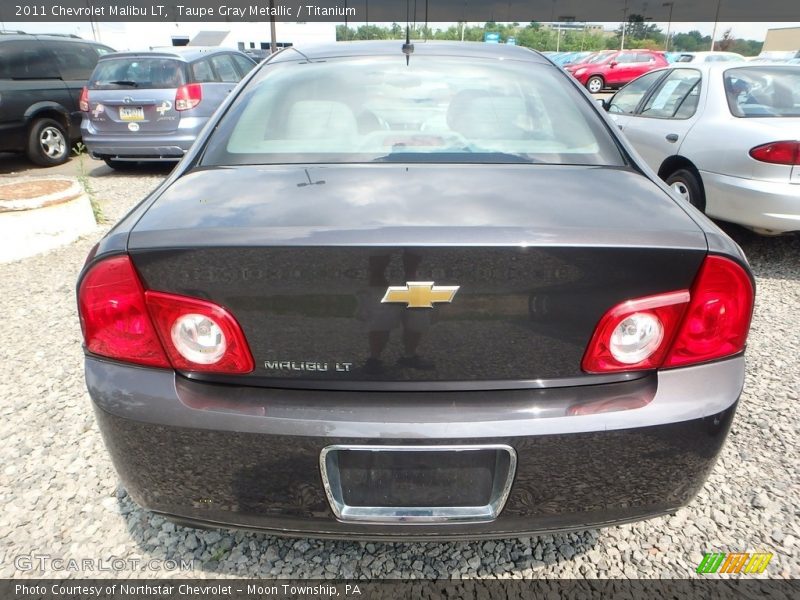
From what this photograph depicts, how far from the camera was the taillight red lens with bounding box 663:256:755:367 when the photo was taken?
134 centimetres

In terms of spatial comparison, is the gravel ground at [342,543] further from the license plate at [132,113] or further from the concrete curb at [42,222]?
the license plate at [132,113]

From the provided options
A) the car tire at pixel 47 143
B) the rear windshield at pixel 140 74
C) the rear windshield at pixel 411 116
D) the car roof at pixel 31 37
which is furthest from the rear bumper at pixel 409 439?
the car roof at pixel 31 37

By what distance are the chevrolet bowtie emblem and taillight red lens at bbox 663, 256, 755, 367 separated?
1.94 ft

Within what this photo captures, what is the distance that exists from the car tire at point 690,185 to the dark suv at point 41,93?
810cm

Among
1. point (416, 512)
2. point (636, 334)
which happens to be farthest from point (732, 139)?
point (416, 512)

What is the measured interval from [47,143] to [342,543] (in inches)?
337

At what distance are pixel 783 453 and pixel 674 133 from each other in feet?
11.4

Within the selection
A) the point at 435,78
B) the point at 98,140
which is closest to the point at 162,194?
the point at 435,78

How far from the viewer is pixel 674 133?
16.3 ft

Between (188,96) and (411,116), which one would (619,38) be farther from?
(411,116)

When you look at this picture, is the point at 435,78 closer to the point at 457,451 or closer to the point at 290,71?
the point at 290,71

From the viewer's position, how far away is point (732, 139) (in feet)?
14.0

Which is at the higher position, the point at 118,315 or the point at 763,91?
the point at 763,91

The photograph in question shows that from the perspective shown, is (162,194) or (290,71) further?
(290,71)
